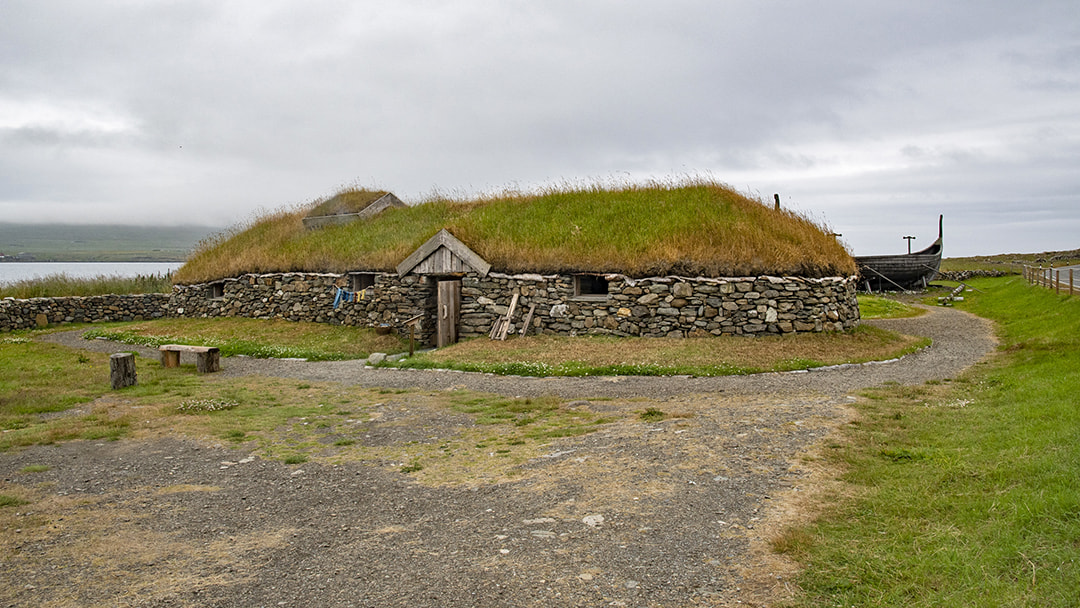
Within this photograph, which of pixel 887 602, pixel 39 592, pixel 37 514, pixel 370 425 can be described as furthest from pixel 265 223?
pixel 887 602

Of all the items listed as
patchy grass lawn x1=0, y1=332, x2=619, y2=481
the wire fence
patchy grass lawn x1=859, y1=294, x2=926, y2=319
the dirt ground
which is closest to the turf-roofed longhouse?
patchy grass lawn x1=0, y1=332, x2=619, y2=481

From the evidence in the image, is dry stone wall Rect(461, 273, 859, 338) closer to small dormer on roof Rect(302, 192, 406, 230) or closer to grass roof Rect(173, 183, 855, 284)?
grass roof Rect(173, 183, 855, 284)

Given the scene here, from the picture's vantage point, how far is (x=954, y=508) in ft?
19.2

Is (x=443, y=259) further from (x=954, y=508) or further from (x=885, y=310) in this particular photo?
(x=885, y=310)

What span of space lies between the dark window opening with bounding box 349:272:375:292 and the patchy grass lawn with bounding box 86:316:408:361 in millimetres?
1494

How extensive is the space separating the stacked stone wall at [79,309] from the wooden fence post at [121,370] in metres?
17.8

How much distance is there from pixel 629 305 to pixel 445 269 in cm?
609

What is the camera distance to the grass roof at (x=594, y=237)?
18.5m

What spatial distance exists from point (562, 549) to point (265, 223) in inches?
1147

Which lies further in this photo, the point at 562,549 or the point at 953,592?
the point at 562,549

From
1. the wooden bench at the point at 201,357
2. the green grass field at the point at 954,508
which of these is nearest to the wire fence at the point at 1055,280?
the green grass field at the point at 954,508

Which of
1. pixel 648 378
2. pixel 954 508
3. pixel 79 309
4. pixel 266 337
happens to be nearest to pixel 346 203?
pixel 266 337

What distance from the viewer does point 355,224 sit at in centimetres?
2719

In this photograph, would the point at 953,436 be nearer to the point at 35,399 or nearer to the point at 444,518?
the point at 444,518
